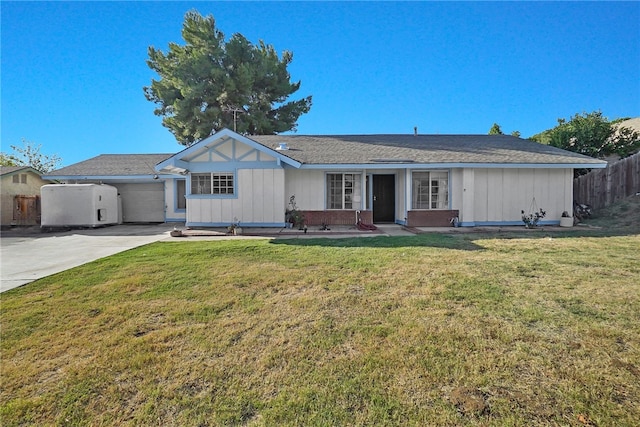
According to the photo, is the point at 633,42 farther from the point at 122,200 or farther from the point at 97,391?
the point at 122,200

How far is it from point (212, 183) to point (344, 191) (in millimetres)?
5219

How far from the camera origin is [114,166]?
52.1 ft

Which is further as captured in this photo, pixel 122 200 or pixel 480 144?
pixel 122 200

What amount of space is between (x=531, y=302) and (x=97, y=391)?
485 cm

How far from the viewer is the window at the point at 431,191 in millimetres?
12023

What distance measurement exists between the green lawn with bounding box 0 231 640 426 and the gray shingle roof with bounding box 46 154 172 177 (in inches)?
454

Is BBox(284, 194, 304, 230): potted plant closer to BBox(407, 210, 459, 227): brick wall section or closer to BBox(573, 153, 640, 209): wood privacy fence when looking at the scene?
BBox(407, 210, 459, 227): brick wall section

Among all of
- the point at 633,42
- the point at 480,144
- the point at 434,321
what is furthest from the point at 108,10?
the point at 633,42

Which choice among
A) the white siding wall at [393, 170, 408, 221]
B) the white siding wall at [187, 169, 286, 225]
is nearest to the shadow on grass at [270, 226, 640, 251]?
the white siding wall at [187, 169, 286, 225]

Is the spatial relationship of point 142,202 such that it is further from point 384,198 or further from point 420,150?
point 420,150

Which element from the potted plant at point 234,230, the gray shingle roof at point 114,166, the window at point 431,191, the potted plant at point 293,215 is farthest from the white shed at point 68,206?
the window at point 431,191

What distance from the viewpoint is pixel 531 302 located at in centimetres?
391

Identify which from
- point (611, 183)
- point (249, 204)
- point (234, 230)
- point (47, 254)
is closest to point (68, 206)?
point (47, 254)

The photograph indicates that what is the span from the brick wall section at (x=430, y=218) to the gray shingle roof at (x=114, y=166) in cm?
1257
